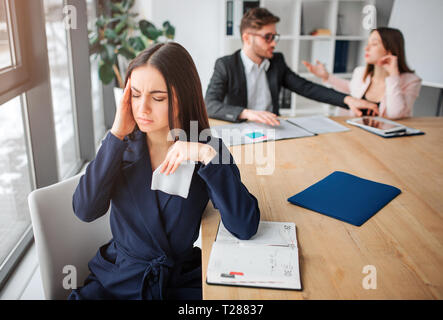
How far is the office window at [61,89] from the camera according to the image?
106 inches

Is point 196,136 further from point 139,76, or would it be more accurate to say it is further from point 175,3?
point 175,3

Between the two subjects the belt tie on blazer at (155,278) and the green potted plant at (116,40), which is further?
the green potted plant at (116,40)

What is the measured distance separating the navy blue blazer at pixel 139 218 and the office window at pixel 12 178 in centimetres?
109

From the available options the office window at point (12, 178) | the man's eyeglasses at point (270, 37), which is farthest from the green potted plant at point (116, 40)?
the man's eyeglasses at point (270, 37)

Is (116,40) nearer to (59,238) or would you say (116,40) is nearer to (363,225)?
(59,238)

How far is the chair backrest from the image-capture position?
44.6 inches

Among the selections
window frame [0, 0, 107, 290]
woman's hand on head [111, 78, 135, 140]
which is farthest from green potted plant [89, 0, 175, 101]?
woman's hand on head [111, 78, 135, 140]

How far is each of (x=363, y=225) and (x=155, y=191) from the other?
0.61m

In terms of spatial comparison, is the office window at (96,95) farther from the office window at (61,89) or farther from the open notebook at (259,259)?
the open notebook at (259,259)

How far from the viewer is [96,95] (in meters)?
4.02

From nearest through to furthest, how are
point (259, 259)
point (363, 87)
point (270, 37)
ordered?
point (259, 259) < point (270, 37) < point (363, 87)

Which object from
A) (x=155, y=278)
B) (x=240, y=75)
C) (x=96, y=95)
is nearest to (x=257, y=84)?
(x=240, y=75)
